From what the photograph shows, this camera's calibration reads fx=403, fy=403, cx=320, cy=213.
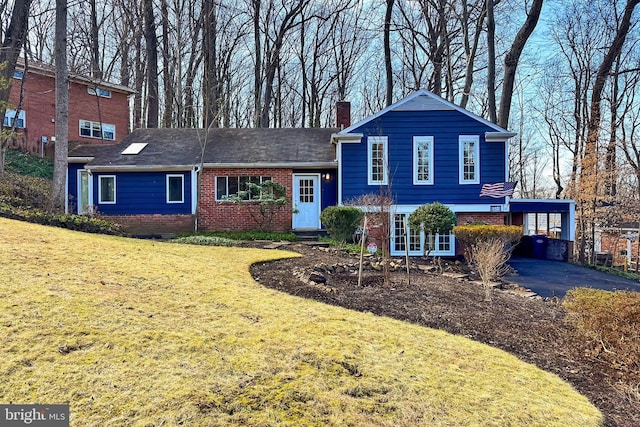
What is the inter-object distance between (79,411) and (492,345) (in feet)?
13.6

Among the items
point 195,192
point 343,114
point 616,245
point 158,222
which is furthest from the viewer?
point 343,114

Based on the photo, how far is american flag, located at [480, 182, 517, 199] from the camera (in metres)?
12.8

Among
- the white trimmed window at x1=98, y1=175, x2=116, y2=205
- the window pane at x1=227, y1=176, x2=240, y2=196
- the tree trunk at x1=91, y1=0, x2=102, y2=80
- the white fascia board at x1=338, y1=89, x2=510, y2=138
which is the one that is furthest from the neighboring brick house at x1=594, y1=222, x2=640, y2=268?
the tree trunk at x1=91, y1=0, x2=102, y2=80

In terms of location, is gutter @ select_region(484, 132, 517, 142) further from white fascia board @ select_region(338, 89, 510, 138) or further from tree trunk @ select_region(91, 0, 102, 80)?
tree trunk @ select_region(91, 0, 102, 80)

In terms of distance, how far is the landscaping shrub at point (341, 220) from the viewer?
12.1 m

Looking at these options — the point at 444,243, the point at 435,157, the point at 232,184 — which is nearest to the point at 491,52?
the point at 435,157

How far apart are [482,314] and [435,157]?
9.10m

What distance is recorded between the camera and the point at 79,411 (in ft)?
8.52

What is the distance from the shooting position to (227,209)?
14961 millimetres

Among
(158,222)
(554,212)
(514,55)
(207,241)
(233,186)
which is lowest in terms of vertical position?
(207,241)

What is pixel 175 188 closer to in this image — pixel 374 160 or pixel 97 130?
pixel 374 160

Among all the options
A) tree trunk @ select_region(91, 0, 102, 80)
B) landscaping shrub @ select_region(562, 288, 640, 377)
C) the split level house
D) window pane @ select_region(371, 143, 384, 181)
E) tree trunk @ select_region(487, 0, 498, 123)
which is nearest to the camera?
landscaping shrub @ select_region(562, 288, 640, 377)

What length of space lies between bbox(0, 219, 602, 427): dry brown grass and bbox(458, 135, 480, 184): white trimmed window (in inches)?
404

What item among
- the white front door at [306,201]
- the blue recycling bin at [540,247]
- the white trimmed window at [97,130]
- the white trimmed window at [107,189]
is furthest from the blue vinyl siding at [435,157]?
the white trimmed window at [97,130]
